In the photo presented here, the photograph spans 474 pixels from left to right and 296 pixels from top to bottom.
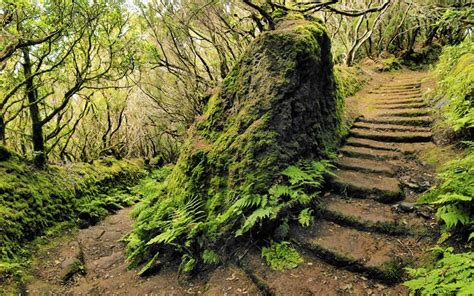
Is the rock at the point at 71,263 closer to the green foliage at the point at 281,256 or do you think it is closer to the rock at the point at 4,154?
the rock at the point at 4,154

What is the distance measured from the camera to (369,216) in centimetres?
443

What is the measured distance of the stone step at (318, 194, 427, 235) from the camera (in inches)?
Answer: 162

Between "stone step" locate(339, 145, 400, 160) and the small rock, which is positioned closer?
the small rock

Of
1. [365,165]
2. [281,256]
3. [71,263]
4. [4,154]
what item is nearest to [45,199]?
[4,154]

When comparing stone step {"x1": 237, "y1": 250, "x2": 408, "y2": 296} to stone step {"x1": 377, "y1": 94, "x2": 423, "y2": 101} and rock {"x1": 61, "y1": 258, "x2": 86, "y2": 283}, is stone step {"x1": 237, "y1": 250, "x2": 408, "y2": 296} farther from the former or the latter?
stone step {"x1": 377, "y1": 94, "x2": 423, "y2": 101}

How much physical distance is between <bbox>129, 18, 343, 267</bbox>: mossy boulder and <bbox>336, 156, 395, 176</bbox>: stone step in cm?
49

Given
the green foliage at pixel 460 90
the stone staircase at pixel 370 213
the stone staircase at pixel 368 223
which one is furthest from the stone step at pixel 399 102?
the stone staircase at pixel 368 223

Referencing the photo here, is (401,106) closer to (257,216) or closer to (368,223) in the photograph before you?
(368,223)

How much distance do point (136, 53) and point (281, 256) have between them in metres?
10.8

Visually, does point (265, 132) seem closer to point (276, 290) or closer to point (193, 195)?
point (193, 195)

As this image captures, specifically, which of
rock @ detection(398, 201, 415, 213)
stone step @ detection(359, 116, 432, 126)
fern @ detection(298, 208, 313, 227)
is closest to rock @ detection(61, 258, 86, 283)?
fern @ detection(298, 208, 313, 227)

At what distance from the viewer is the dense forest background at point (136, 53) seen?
23.9ft

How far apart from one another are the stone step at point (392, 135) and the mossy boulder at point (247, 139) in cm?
115

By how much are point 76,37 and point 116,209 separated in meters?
5.86
